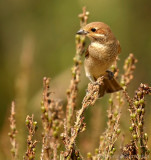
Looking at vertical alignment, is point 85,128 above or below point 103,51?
below

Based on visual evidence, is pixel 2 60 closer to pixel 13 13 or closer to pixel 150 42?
pixel 13 13

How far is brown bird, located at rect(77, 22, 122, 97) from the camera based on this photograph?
442cm

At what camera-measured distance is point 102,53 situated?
450 cm

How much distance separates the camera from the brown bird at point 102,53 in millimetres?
4422

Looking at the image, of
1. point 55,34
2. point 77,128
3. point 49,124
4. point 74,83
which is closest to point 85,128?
point 77,128

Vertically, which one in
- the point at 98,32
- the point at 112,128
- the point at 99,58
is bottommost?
the point at 112,128

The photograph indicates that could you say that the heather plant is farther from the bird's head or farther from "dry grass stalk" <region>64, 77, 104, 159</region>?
the bird's head

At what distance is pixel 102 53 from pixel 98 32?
24 centimetres

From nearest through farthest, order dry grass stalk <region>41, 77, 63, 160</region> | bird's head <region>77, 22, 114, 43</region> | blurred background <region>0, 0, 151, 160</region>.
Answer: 1. dry grass stalk <region>41, 77, 63, 160</region>
2. bird's head <region>77, 22, 114, 43</region>
3. blurred background <region>0, 0, 151, 160</region>

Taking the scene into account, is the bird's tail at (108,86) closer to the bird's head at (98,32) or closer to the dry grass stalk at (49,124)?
the bird's head at (98,32)

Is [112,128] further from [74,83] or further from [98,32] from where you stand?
[98,32]

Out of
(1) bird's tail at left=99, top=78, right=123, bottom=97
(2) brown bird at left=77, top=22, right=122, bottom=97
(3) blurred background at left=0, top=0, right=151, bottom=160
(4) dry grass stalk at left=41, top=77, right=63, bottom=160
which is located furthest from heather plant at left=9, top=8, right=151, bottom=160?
(3) blurred background at left=0, top=0, right=151, bottom=160

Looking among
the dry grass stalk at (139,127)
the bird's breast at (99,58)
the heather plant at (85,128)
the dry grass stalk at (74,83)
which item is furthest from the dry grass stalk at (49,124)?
the bird's breast at (99,58)

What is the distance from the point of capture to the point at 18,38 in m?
6.74
